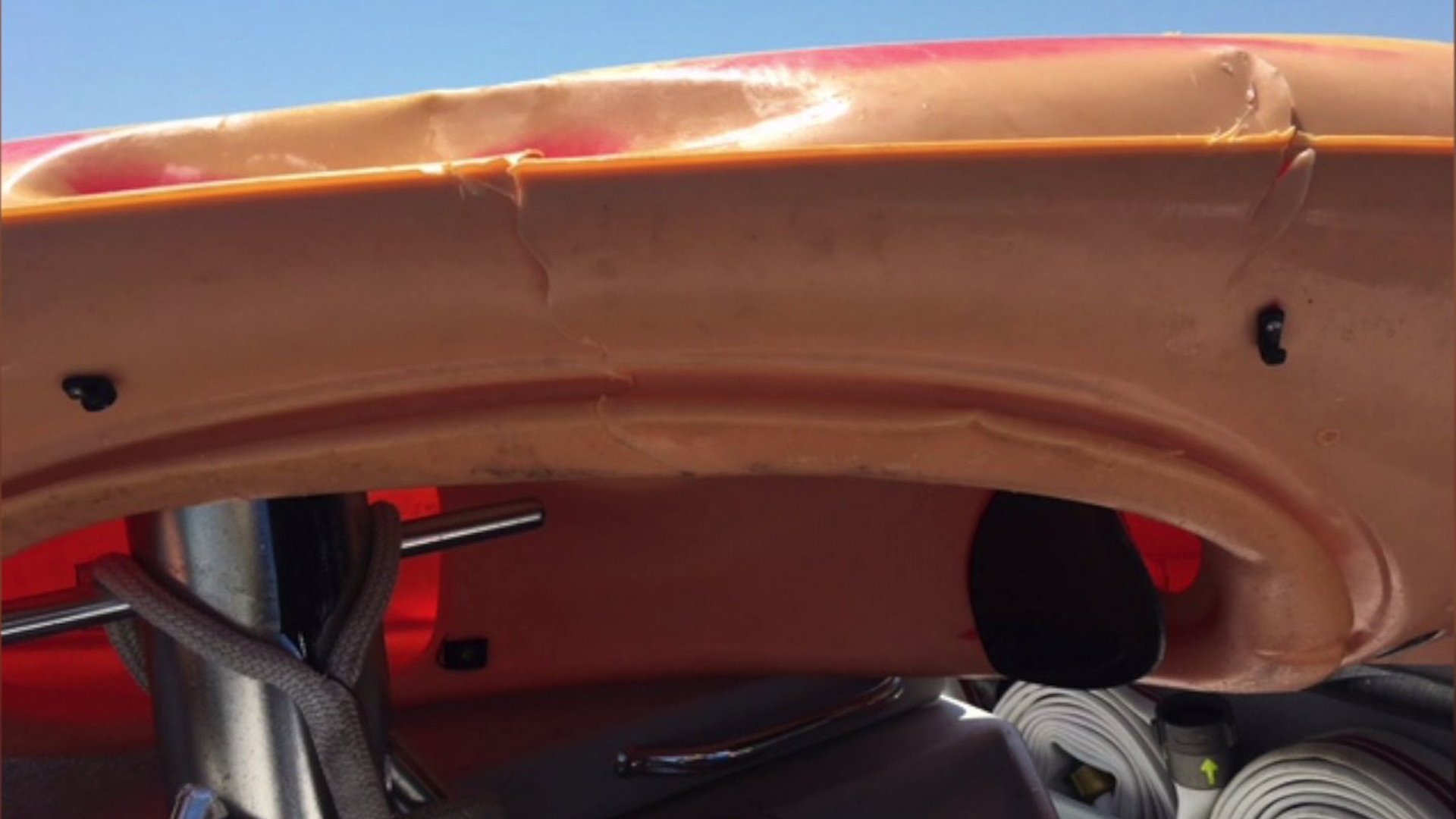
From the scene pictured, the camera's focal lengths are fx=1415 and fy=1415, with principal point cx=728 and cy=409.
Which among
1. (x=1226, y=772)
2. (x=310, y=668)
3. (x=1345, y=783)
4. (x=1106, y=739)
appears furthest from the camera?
(x=1106, y=739)

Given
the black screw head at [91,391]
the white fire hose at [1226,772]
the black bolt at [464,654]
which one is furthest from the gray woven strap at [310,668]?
the white fire hose at [1226,772]

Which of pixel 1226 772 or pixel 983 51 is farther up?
pixel 983 51

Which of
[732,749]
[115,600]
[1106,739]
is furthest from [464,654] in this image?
[1106,739]

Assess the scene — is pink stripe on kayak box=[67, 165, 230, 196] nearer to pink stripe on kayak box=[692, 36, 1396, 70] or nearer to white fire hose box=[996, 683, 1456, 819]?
pink stripe on kayak box=[692, 36, 1396, 70]

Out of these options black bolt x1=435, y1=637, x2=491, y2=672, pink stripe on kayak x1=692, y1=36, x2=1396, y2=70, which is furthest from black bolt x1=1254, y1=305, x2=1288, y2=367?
black bolt x1=435, y1=637, x2=491, y2=672

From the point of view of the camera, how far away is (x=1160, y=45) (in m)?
0.42

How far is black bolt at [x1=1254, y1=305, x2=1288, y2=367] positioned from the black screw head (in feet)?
1.05

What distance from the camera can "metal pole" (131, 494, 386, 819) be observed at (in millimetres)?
500

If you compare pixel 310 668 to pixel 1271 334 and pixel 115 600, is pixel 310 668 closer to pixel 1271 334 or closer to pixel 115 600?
pixel 115 600

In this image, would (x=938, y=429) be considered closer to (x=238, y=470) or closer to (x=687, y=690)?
(x=238, y=470)

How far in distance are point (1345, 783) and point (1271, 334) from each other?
0.92 m

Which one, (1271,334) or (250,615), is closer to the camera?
(1271,334)

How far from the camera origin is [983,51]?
430mm

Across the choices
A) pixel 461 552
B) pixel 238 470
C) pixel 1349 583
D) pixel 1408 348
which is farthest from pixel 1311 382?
pixel 461 552
